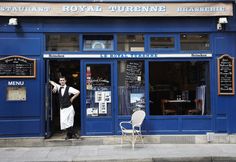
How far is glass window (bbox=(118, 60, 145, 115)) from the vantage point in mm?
13055

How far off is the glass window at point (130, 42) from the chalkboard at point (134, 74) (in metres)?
0.45

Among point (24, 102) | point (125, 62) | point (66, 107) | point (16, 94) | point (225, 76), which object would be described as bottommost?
point (66, 107)

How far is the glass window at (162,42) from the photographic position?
13.1 meters

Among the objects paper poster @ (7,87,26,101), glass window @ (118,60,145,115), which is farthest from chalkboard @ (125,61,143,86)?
paper poster @ (7,87,26,101)

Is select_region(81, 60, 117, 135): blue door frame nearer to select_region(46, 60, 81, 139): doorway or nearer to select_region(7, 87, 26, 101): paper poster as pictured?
select_region(46, 60, 81, 139): doorway

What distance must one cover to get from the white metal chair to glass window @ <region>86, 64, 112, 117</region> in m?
0.64

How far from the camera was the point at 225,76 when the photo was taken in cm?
1301

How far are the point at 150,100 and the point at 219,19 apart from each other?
312cm

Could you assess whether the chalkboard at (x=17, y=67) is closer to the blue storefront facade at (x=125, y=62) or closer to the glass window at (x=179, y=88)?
the blue storefront facade at (x=125, y=62)

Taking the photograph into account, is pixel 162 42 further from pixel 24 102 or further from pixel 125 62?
pixel 24 102

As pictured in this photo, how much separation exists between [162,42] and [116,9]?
1.70m

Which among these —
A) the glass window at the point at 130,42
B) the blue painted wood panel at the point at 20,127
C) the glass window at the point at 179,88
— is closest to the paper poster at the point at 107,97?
the glass window at the point at 179,88

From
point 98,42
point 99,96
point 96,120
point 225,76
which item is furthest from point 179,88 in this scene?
point 98,42

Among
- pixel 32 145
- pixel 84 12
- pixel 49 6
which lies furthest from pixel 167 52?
pixel 32 145
